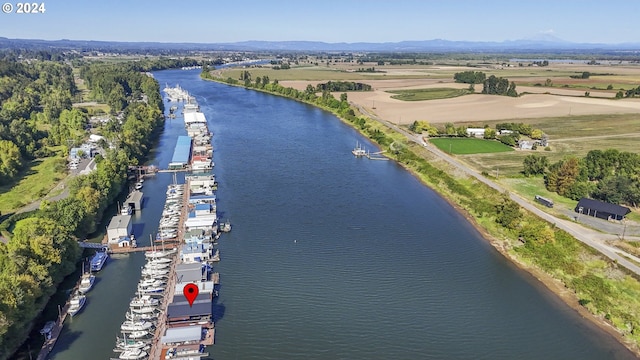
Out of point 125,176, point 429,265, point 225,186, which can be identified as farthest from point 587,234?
point 125,176

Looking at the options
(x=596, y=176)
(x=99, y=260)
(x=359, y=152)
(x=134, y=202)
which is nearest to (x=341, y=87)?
(x=359, y=152)

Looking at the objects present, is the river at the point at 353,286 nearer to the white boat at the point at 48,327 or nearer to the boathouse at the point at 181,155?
the white boat at the point at 48,327

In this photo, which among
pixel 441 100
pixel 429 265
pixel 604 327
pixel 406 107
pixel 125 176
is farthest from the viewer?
pixel 441 100

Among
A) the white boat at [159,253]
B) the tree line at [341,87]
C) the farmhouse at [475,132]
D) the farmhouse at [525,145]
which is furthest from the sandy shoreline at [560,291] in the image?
the tree line at [341,87]

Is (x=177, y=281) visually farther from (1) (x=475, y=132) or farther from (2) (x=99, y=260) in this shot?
(1) (x=475, y=132)

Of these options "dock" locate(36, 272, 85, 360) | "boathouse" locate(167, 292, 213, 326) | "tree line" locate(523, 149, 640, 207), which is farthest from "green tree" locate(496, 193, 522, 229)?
"dock" locate(36, 272, 85, 360)

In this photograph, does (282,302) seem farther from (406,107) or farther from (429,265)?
(406,107)

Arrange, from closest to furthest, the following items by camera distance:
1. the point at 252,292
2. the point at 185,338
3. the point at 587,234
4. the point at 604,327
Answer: the point at 185,338 < the point at 604,327 < the point at 252,292 < the point at 587,234

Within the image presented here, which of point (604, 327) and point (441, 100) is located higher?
point (441, 100)
